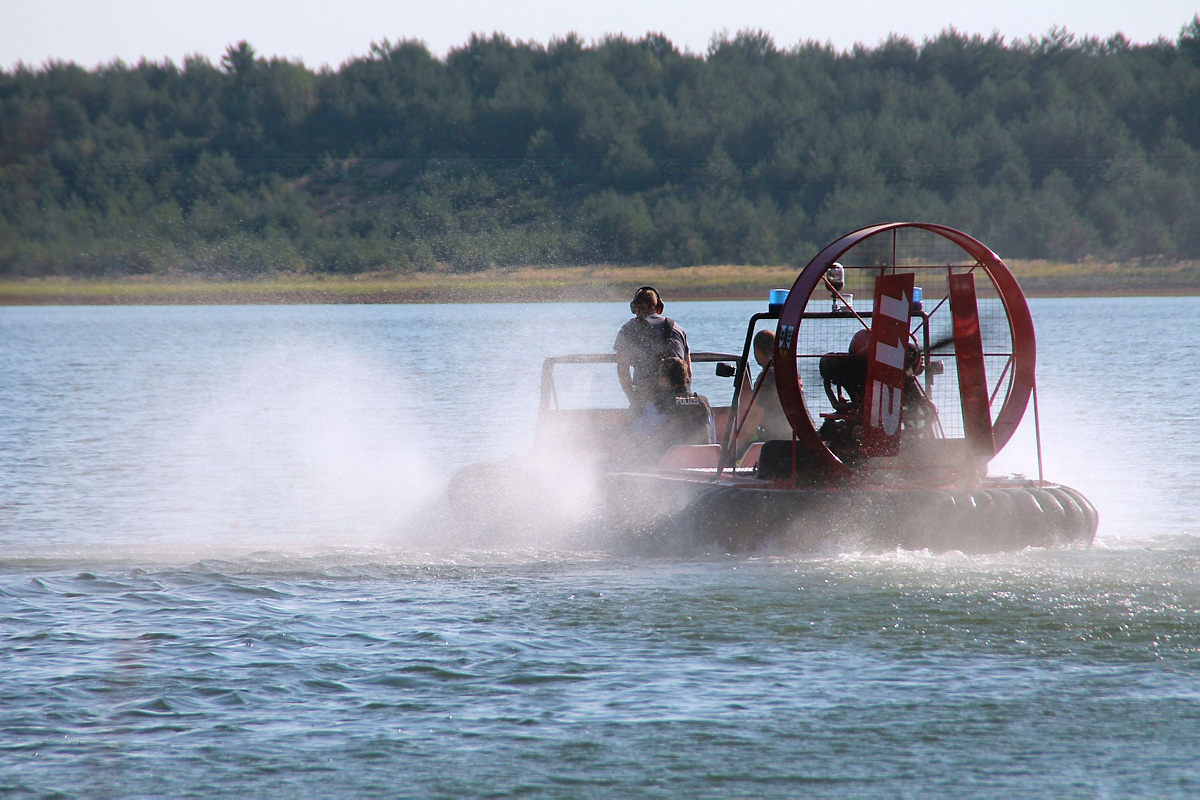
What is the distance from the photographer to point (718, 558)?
8.37 metres

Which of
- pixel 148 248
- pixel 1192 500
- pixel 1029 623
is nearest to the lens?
pixel 1029 623

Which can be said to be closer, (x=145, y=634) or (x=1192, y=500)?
(x=145, y=634)

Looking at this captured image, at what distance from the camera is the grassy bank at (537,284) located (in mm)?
76125

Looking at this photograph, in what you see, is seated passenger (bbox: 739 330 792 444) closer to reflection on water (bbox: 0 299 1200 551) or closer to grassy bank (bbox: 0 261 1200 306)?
reflection on water (bbox: 0 299 1200 551)

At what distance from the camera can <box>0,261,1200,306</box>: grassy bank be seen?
7612 centimetres

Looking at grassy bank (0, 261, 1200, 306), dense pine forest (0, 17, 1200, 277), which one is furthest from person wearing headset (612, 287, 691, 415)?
dense pine forest (0, 17, 1200, 277)

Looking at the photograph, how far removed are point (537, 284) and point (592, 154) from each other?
605 inches

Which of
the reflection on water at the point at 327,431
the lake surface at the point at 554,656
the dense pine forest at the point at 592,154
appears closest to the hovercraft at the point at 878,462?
the lake surface at the point at 554,656

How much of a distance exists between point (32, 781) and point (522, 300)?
83295 millimetres

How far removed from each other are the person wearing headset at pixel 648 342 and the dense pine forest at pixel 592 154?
69.5 meters

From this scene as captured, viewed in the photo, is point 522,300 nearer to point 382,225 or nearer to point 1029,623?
point 382,225

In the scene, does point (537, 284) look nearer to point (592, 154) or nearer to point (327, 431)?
point (592, 154)

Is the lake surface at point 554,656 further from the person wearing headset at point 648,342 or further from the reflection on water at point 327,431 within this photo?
the person wearing headset at point 648,342

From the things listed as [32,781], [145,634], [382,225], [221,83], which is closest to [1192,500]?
[145,634]
